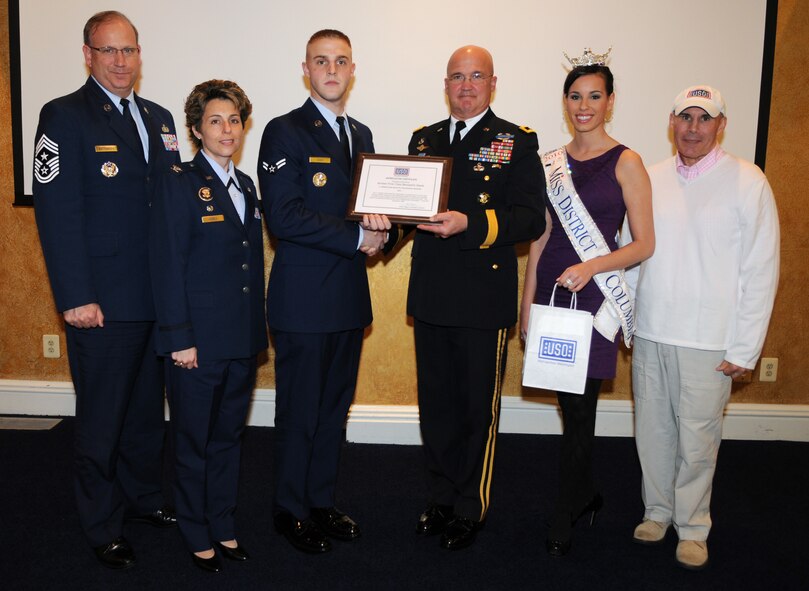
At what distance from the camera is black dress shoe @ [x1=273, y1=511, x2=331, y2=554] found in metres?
2.63

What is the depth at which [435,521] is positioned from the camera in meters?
2.81

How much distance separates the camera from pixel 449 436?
9.18 feet

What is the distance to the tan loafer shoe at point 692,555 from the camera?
262 cm

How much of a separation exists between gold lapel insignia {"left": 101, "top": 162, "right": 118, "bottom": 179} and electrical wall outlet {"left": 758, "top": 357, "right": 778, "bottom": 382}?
360 centimetres

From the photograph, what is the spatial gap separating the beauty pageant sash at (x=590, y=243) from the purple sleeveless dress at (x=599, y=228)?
0.02 m

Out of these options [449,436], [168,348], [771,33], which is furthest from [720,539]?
[771,33]

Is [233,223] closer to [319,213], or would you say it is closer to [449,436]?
[319,213]

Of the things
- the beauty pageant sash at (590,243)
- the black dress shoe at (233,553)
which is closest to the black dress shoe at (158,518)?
the black dress shoe at (233,553)

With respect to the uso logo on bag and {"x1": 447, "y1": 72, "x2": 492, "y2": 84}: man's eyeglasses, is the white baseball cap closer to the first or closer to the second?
{"x1": 447, "y1": 72, "x2": 492, "y2": 84}: man's eyeglasses

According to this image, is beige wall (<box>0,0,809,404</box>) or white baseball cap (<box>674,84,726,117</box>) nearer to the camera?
white baseball cap (<box>674,84,726,117</box>)

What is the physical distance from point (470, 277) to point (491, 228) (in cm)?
22

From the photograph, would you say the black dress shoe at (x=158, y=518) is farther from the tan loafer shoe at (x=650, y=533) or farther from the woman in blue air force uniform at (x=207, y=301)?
the tan loafer shoe at (x=650, y=533)

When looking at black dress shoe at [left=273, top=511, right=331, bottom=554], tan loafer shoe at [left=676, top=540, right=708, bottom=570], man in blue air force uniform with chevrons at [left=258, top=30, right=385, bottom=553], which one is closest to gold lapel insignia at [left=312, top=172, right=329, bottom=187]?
man in blue air force uniform with chevrons at [left=258, top=30, right=385, bottom=553]

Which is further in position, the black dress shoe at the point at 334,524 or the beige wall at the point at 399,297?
the beige wall at the point at 399,297
